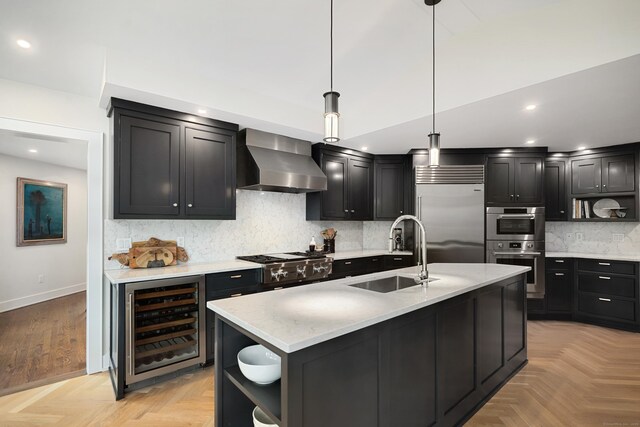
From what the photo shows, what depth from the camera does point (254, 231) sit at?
4047 mm

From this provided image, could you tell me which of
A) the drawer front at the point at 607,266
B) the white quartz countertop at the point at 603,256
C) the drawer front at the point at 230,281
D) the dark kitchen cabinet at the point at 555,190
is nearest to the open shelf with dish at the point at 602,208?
the dark kitchen cabinet at the point at 555,190

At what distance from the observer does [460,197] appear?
4527 mm

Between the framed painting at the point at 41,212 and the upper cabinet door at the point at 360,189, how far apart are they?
208 inches

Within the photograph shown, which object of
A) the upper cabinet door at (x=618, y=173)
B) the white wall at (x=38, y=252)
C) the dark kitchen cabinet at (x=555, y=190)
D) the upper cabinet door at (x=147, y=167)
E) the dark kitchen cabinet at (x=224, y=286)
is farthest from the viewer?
the white wall at (x=38, y=252)

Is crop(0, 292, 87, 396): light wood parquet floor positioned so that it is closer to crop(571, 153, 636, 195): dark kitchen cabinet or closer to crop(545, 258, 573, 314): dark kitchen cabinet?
crop(545, 258, 573, 314): dark kitchen cabinet

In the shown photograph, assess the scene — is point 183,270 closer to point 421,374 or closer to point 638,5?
point 421,374

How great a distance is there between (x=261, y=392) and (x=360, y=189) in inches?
143

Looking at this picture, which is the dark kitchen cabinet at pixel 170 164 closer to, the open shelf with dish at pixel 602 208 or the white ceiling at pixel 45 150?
the white ceiling at pixel 45 150

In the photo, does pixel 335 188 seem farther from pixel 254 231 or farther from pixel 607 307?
pixel 607 307

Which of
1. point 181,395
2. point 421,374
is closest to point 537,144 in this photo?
point 421,374

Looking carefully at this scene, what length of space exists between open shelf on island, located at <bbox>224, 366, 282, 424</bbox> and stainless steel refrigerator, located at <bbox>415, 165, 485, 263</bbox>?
344 cm

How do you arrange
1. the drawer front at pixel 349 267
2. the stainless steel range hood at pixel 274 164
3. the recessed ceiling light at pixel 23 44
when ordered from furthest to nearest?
the drawer front at pixel 349 267, the stainless steel range hood at pixel 274 164, the recessed ceiling light at pixel 23 44

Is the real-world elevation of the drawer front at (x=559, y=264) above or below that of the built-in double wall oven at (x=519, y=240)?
below

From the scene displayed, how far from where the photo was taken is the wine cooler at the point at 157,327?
2.51 m
